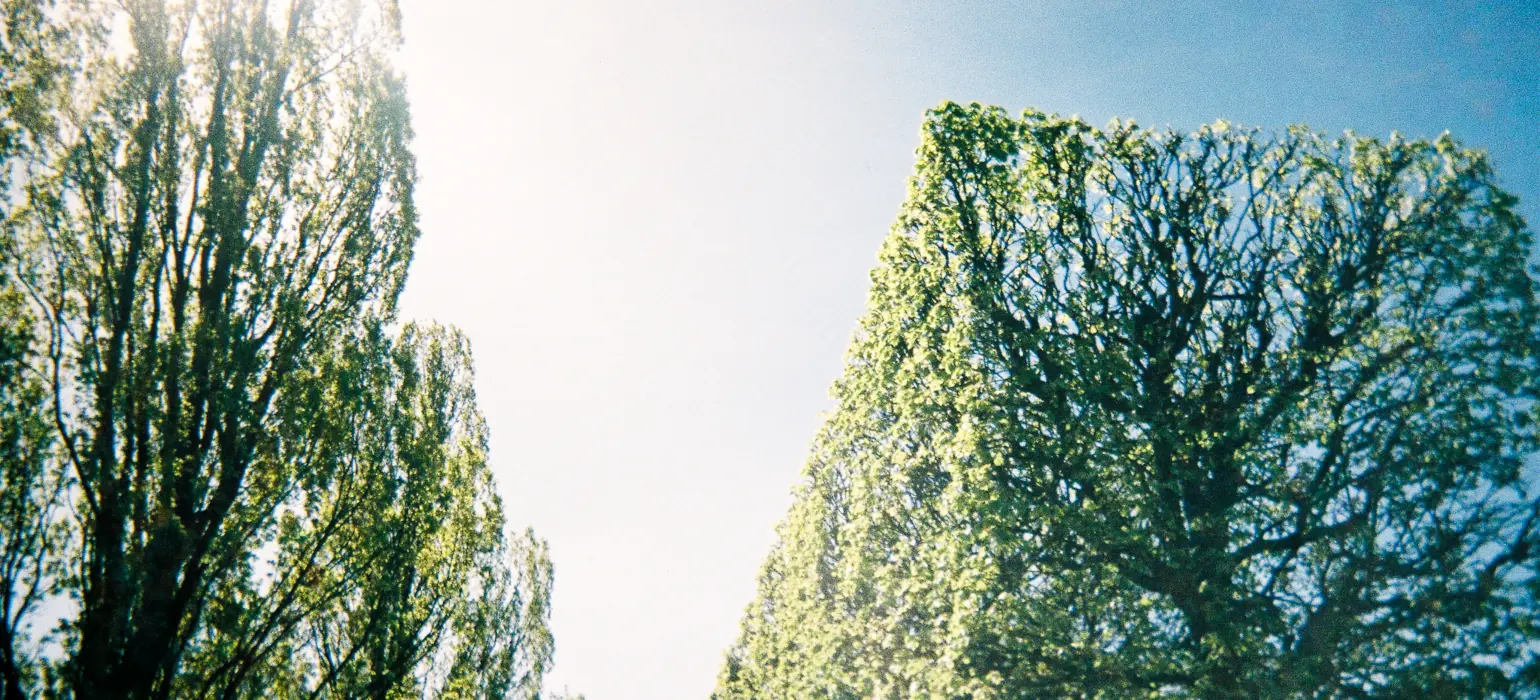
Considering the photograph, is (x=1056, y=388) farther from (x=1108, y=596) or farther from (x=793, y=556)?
(x=793, y=556)

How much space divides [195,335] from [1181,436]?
15.0 metres

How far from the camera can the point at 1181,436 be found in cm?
1070

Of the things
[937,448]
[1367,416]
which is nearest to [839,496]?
[937,448]

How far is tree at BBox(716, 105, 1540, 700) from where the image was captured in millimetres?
9906

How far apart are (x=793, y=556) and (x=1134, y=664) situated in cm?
779

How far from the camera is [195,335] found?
11172 mm

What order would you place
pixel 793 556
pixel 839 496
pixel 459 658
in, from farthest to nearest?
pixel 459 658, pixel 839 496, pixel 793 556

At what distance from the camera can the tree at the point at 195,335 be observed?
402 inches

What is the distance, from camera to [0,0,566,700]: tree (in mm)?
10203

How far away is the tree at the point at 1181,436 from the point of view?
390 inches

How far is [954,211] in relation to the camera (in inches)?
509

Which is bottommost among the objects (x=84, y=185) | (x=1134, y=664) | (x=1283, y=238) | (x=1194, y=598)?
(x=1134, y=664)

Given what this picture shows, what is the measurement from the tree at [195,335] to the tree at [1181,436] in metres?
9.84

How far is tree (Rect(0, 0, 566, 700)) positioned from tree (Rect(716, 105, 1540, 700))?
984 centimetres
